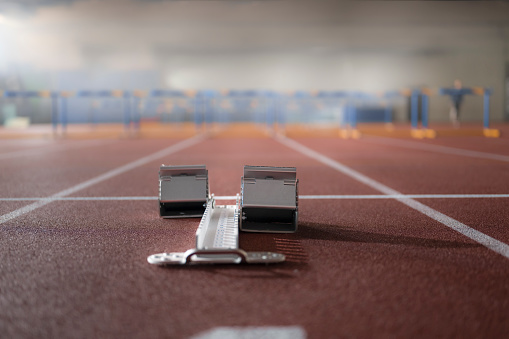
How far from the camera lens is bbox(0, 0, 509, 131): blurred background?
18.8 meters

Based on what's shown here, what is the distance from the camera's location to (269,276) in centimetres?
186

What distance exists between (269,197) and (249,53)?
2868 centimetres

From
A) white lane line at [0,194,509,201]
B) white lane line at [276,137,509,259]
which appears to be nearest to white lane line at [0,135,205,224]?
white lane line at [0,194,509,201]

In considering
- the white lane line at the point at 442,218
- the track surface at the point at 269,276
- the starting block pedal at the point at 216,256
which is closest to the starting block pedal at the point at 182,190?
the track surface at the point at 269,276

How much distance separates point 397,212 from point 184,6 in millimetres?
16316

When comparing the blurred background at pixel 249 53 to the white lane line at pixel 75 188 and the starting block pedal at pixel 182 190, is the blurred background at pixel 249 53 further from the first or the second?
Result: the starting block pedal at pixel 182 190

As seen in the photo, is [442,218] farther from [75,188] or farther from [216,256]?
[75,188]

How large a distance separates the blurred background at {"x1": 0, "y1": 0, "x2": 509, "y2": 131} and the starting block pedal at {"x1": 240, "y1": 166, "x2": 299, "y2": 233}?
623 inches

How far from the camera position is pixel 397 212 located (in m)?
3.17

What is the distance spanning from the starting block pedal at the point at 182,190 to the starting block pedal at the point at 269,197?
1.25 feet

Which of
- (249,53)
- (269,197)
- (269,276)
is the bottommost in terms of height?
(269,276)

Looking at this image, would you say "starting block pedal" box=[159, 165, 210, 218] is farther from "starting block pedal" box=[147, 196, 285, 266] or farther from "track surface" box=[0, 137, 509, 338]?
"starting block pedal" box=[147, 196, 285, 266]

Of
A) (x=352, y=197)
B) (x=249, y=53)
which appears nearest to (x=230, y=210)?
(x=352, y=197)

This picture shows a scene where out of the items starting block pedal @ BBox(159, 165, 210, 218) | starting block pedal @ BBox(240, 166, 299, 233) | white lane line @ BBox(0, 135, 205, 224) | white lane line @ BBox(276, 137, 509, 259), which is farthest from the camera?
white lane line @ BBox(0, 135, 205, 224)
